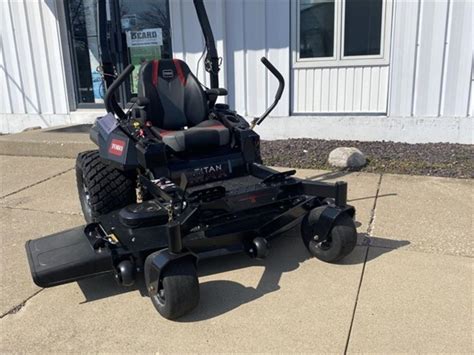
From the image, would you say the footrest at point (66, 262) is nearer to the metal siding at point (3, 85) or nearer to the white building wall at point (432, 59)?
the white building wall at point (432, 59)

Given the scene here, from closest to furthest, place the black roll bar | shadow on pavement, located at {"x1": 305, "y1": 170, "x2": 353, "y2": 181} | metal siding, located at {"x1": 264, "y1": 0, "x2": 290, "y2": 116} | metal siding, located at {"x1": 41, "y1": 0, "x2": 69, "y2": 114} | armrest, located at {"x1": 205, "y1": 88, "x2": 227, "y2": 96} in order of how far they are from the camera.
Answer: armrest, located at {"x1": 205, "y1": 88, "x2": 227, "y2": 96} → the black roll bar → shadow on pavement, located at {"x1": 305, "y1": 170, "x2": 353, "y2": 181} → metal siding, located at {"x1": 264, "y1": 0, "x2": 290, "y2": 116} → metal siding, located at {"x1": 41, "y1": 0, "x2": 69, "y2": 114}

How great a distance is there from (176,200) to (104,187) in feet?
3.16

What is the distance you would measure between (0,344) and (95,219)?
1.24 metres

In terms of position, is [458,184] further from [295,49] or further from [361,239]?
[295,49]

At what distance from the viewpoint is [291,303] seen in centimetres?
270

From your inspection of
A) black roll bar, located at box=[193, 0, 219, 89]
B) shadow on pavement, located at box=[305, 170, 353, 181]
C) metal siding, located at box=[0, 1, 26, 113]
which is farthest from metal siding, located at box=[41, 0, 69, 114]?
shadow on pavement, located at box=[305, 170, 353, 181]

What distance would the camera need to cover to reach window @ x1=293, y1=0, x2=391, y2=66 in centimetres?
640

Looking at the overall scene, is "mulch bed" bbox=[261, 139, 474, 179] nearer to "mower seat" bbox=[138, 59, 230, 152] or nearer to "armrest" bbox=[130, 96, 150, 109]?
"mower seat" bbox=[138, 59, 230, 152]

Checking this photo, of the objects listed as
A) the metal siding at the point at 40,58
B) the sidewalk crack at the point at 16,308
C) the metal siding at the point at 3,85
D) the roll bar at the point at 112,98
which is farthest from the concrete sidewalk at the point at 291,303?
the metal siding at the point at 3,85

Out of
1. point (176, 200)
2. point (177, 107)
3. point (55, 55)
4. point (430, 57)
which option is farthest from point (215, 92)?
point (55, 55)

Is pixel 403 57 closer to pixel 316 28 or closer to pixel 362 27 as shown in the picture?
pixel 362 27

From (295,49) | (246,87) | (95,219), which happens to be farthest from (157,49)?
(95,219)

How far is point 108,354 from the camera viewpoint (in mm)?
2312

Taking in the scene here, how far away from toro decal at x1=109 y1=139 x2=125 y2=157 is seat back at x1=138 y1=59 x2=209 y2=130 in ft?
1.40
